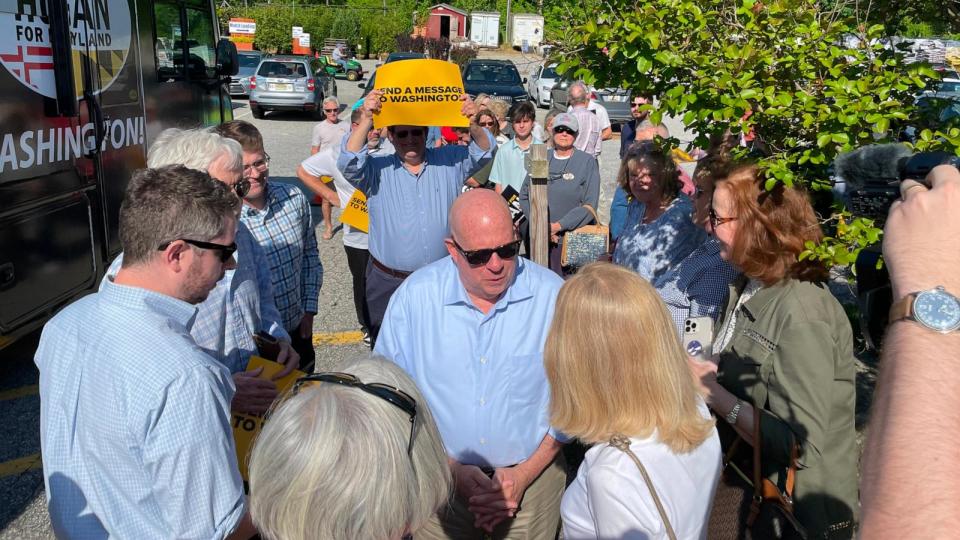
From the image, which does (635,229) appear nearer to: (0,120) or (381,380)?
(381,380)

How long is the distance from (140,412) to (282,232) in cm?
194

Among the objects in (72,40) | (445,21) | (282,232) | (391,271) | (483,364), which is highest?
(445,21)

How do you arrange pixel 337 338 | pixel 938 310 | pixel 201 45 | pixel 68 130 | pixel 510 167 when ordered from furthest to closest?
pixel 201 45, pixel 510 167, pixel 337 338, pixel 68 130, pixel 938 310

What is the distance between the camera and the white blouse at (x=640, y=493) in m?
1.69

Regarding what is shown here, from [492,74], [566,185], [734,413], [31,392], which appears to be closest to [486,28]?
[492,74]

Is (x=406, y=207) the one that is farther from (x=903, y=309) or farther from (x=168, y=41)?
(x=168, y=41)

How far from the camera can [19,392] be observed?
479cm

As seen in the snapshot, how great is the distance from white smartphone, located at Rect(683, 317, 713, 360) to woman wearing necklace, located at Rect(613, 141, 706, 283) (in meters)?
0.84

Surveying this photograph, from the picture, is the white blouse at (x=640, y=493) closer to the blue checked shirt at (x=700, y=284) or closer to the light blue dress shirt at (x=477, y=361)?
the light blue dress shirt at (x=477, y=361)

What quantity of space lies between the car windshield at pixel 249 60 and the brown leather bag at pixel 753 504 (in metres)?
26.8

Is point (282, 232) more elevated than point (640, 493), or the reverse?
point (282, 232)

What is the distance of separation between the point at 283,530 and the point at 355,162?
2.98 meters

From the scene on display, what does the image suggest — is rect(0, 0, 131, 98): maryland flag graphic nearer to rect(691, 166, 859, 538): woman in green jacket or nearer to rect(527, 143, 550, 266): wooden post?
rect(527, 143, 550, 266): wooden post

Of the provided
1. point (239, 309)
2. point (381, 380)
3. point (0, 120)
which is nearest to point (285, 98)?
point (0, 120)
